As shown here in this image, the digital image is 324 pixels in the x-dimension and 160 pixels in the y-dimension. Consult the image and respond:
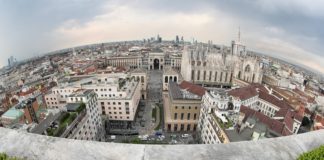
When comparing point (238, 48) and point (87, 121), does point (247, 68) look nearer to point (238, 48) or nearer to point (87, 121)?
point (238, 48)

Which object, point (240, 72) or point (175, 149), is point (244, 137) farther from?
point (240, 72)

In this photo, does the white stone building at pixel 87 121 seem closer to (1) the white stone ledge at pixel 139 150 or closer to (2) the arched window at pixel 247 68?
(1) the white stone ledge at pixel 139 150

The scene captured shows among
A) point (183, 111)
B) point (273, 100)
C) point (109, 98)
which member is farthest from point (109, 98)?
point (273, 100)

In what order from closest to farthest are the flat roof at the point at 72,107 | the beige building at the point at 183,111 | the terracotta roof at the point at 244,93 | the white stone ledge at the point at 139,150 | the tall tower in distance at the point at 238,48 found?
the white stone ledge at the point at 139,150, the flat roof at the point at 72,107, the beige building at the point at 183,111, the terracotta roof at the point at 244,93, the tall tower in distance at the point at 238,48

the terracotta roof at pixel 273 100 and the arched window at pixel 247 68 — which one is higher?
the arched window at pixel 247 68

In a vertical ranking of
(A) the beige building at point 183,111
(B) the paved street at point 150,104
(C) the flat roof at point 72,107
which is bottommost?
(B) the paved street at point 150,104

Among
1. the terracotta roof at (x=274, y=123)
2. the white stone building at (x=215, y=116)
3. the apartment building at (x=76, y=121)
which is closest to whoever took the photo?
the apartment building at (x=76, y=121)

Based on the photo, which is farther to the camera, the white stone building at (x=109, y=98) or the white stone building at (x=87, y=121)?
the white stone building at (x=109, y=98)

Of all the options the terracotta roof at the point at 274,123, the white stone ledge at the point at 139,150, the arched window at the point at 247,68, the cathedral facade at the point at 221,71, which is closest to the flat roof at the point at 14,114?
the white stone ledge at the point at 139,150
